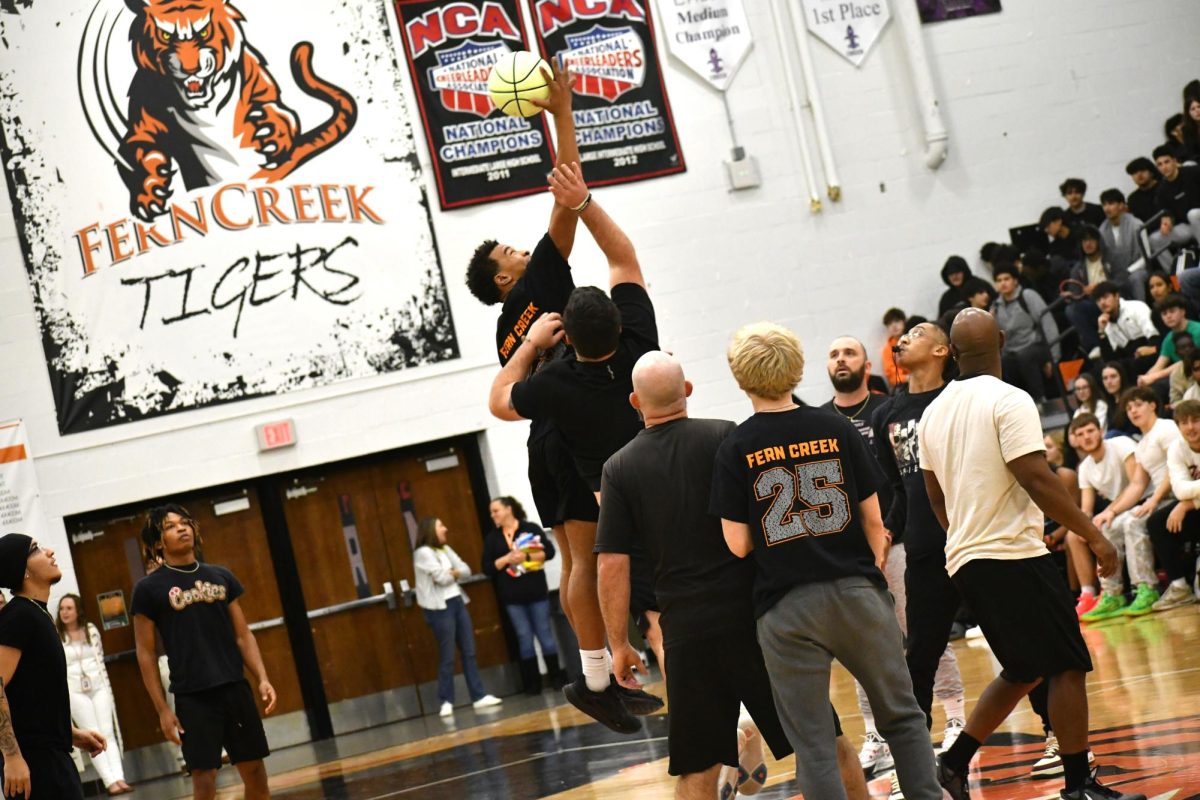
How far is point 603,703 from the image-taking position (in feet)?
17.0

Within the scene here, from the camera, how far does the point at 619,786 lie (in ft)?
22.7

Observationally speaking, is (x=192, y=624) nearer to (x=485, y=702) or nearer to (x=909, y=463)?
(x=909, y=463)

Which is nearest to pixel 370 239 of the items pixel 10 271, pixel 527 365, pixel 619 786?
pixel 10 271

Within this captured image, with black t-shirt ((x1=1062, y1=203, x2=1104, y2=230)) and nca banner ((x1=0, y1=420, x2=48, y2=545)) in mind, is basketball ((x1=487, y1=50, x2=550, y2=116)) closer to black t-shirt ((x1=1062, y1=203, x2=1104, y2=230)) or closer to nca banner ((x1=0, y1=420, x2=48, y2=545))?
nca banner ((x1=0, y1=420, x2=48, y2=545))

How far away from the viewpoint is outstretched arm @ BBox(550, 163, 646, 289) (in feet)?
15.8

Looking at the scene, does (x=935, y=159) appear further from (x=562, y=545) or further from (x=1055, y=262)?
(x=562, y=545)

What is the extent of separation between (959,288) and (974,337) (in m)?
10.1

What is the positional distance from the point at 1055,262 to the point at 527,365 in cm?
1112

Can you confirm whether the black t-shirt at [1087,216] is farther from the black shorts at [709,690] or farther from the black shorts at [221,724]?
the black shorts at [709,690]

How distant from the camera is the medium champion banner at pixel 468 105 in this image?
46.8 feet

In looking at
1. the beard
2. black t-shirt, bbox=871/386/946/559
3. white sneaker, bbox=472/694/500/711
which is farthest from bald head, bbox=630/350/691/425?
white sneaker, bbox=472/694/500/711

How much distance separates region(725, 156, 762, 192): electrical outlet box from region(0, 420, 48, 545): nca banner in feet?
24.7

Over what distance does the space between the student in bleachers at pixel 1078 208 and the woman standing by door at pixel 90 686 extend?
10.8 metres

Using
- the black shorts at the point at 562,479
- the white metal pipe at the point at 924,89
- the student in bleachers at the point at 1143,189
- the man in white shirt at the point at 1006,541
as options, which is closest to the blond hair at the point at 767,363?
the man in white shirt at the point at 1006,541
